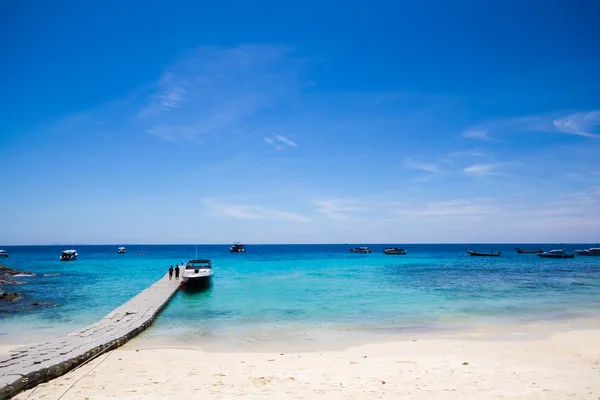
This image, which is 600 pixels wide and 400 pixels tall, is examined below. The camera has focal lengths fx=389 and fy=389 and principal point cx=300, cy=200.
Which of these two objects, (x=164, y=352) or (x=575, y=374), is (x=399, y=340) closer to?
(x=575, y=374)

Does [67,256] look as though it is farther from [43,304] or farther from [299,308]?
[299,308]

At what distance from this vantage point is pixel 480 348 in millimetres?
14562

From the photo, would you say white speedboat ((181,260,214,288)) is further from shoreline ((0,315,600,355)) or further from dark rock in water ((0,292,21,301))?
shoreline ((0,315,600,355))

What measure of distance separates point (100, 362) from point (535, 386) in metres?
12.3

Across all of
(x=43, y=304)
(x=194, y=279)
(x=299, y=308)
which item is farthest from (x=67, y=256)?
(x=299, y=308)

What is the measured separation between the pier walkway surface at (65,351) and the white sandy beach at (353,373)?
326 millimetres

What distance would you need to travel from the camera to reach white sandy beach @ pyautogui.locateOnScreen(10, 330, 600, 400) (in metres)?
9.25

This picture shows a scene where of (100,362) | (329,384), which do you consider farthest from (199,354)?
(329,384)

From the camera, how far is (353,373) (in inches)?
439

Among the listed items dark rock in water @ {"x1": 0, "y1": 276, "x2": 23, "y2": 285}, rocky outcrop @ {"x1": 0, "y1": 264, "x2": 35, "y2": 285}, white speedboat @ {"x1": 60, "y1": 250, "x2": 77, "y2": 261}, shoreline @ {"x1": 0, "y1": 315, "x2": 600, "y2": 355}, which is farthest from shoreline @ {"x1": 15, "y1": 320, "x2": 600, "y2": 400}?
white speedboat @ {"x1": 60, "y1": 250, "x2": 77, "y2": 261}

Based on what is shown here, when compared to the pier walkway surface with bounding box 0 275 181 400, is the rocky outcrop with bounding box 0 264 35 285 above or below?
below

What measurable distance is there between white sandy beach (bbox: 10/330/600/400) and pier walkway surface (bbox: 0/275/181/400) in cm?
33

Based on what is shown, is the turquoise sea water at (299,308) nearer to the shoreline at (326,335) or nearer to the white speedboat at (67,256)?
the shoreline at (326,335)

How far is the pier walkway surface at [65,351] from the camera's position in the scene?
9344mm
